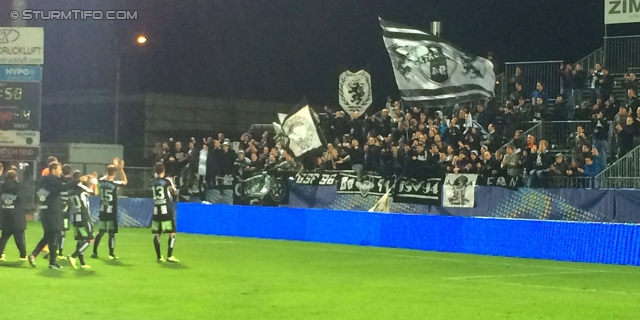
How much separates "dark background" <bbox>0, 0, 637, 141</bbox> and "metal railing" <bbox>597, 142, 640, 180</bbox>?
1438 cm

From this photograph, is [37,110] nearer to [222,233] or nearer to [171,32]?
[222,233]

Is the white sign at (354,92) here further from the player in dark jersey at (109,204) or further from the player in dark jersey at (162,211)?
the player in dark jersey at (162,211)

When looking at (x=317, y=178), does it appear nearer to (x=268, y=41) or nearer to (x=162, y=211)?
(x=162, y=211)

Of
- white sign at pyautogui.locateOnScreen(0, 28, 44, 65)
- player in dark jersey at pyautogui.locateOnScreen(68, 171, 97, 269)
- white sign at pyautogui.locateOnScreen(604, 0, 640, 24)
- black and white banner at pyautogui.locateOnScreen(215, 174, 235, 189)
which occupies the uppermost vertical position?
white sign at pyautogui.locateOnScreen(604, 0, 640, 24)

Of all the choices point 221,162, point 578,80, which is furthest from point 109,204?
point 578,80

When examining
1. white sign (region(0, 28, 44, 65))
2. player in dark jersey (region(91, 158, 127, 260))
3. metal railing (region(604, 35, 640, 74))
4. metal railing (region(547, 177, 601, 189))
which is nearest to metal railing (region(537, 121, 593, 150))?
metal railing (region(547, 177, 601, 189))

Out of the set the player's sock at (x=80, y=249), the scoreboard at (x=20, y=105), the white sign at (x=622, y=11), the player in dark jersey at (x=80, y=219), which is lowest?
the player's sock at (x=80, y=249)

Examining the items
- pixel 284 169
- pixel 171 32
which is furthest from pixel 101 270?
pixel 171 32

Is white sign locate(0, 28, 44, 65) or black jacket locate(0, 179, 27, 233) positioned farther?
white sign locate(0, 28, 44, 65)

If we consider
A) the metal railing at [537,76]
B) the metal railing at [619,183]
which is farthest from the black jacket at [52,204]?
the metal railing at [537,76]

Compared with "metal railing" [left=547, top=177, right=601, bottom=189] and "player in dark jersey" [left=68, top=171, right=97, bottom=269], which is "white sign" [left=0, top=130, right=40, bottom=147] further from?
"metal railing" [left=547, top=177, right=601, bottom=189]

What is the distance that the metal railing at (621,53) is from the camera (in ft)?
103

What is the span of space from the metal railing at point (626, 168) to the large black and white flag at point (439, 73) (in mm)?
6287

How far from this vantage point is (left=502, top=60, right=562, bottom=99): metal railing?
32.8 metres
